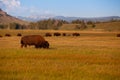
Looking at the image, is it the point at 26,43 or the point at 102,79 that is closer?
the point at 102,79

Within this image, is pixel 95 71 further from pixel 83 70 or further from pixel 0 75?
pixel 0 75

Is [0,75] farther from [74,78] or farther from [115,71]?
[115,71]

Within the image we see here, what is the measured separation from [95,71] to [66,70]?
4.67 feet

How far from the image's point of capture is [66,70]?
14445mm

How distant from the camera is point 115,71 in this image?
14594mm

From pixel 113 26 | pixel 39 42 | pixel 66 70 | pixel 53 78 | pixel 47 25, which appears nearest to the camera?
pixel 53 78

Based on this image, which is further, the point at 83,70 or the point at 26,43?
the point at 26,43

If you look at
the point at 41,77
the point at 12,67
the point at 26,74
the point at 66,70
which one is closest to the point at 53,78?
the point at 41,77

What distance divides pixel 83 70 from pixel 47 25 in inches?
6929

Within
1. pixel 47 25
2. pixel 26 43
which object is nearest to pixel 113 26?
pixel 47 25

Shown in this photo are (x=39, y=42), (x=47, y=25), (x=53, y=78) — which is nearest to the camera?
(x=53, y=78)

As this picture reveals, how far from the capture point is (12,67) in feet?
48.9

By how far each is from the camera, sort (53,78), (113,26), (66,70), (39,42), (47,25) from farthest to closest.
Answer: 1. (47,25)
2. (113,26)
3. (39,42)
4. (66,70)
5. (53,78)

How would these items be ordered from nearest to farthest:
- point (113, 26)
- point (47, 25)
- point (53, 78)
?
point (53, 78), point (113, 26), point (47, 25)
